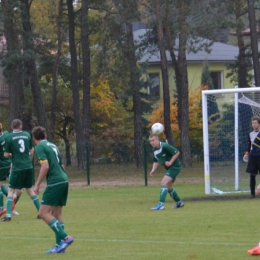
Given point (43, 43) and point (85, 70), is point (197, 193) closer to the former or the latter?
point (85, 70)

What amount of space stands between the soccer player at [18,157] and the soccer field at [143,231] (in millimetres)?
758

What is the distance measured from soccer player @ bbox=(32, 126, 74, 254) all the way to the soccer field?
24 centimetres

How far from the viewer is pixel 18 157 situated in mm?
14039

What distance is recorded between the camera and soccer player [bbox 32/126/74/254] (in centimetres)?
980

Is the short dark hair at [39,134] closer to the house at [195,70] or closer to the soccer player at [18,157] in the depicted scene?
the soccer player at [18,157]

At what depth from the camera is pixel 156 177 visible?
28875 mm

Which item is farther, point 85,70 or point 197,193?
point 85,70

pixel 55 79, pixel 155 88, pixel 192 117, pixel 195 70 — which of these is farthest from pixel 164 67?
pixel 195 70

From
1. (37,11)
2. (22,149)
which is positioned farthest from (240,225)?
(37,11)

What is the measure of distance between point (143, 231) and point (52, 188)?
8.39 ft

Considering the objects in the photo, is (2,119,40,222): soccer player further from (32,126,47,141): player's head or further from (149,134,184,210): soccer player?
(32,126,47,141): player's head

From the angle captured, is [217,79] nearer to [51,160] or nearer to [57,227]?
[51,160]

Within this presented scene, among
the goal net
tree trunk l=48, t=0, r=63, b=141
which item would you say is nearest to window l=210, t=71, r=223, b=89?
tree trunk l=48, t=0, r=63, b=141

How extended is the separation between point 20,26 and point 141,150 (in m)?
10.8
